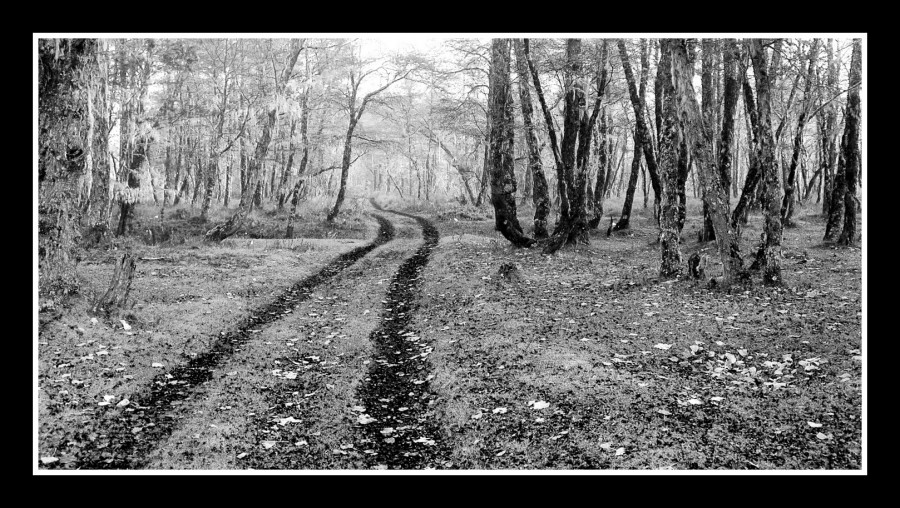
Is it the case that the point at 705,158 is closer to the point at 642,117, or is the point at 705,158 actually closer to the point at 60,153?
the point at 642,117

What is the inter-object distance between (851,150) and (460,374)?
14.1 metres

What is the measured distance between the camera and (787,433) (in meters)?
5.44

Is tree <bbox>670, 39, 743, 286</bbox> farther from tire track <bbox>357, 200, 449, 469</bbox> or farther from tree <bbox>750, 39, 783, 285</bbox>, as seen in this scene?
tire track <bbox>357, 200, 449, 469</bbox>

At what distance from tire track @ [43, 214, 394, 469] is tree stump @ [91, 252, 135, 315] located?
75.6 inches

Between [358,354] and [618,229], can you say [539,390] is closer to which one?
[358,354]

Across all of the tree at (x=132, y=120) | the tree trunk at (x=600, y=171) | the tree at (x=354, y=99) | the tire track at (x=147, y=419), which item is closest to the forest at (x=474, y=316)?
the tire track at (x=147, y=419)

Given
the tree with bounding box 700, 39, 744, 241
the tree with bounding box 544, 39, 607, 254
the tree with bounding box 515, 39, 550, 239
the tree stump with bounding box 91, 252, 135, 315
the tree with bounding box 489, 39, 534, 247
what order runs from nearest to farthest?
the tree stump with bounding box 91, 252, 135, 315
the tree with bounding box 544, 39, 607, 254
the tree with bounding box 700, 39, 744, 241
the tree with bounding box 489, 39, 534, 247
the tree with bounding box 515, 39, 550, 239

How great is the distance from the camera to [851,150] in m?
15.2

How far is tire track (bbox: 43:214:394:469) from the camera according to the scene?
5621mm

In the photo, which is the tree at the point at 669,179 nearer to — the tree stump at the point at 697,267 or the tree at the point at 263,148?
the tree stump at the point at 697,267

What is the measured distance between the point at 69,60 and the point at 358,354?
692cm

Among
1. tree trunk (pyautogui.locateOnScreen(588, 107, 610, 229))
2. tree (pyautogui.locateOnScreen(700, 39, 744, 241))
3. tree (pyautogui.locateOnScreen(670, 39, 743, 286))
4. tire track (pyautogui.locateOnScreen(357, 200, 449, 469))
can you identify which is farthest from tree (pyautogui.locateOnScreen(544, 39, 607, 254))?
tire track (pyautogui.locateOnScreen(357, 200, 449, 469))

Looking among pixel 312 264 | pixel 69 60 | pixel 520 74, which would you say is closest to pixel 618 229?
pixel 520 74

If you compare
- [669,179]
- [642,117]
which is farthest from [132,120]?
[669,179]
